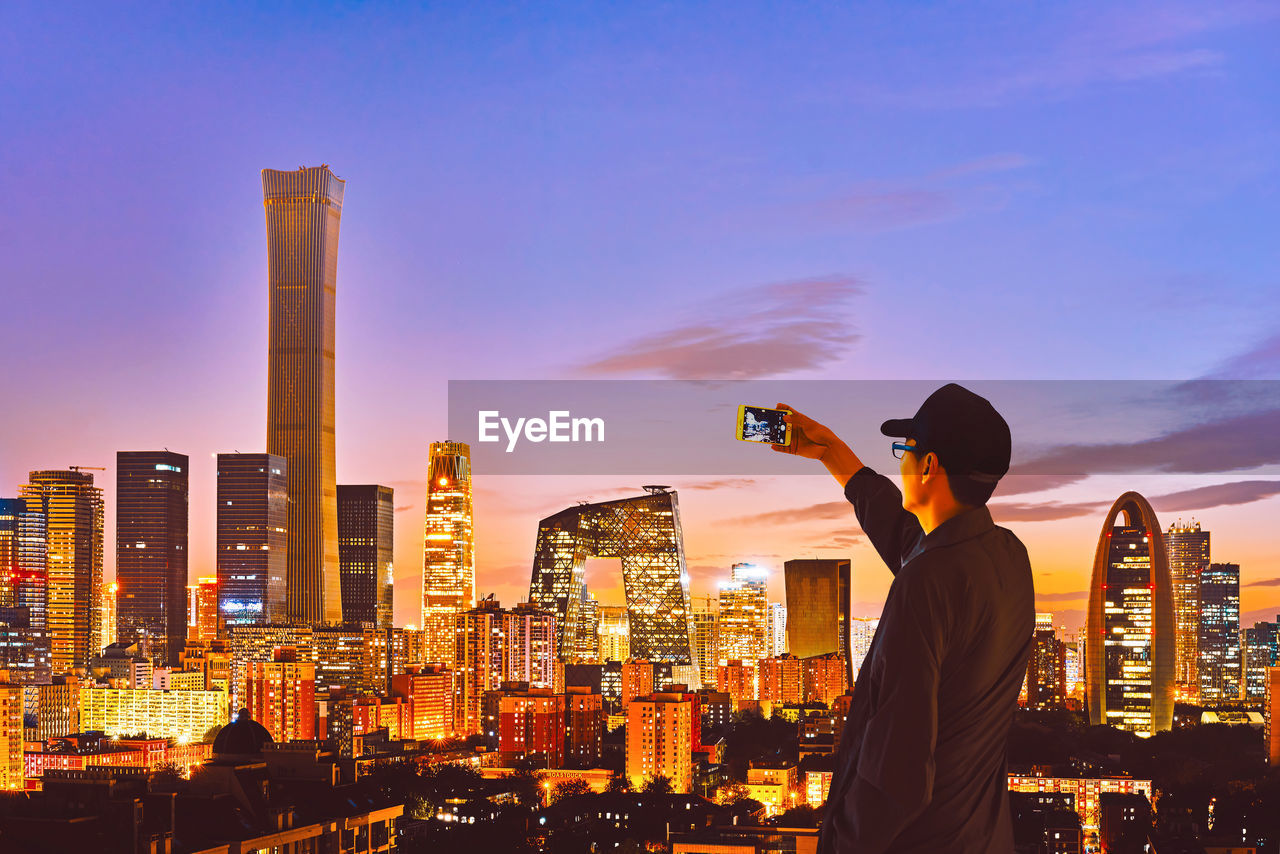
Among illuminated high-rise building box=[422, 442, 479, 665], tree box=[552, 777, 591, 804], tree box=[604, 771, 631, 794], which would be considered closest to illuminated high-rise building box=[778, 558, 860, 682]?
illuminated high-rise building box=[422, 442, 479, 665]

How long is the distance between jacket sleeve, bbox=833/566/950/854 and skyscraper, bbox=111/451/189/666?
172 ft

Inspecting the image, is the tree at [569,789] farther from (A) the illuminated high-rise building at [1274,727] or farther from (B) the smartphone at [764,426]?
(B) the smartphone at [764,426]

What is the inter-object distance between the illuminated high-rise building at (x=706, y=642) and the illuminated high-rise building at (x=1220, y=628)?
12685 millimetres

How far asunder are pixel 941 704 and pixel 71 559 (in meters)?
50.0

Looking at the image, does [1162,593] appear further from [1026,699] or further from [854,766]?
[854,766]

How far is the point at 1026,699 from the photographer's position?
1325 inches

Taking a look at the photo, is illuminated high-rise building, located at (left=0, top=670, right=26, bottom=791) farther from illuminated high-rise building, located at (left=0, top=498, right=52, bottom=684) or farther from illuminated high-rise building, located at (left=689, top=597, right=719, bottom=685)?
illuminated high-rise building, located at (left=689, top=597, right=719, bottom=685)

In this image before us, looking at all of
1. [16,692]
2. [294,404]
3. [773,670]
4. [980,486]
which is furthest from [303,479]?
[980,486]

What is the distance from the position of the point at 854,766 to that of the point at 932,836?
7 centimetres

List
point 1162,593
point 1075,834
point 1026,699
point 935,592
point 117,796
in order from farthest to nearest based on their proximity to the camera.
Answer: point 1026,699 → point 1162,593 → point 1075,834 → point 117,796 → point 935,592

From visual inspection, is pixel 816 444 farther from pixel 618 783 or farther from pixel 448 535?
pixel 448 535

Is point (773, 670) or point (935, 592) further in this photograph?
point (773, 670)

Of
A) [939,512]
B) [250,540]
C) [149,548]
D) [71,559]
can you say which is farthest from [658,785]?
[149,548]

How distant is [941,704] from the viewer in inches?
41.4
